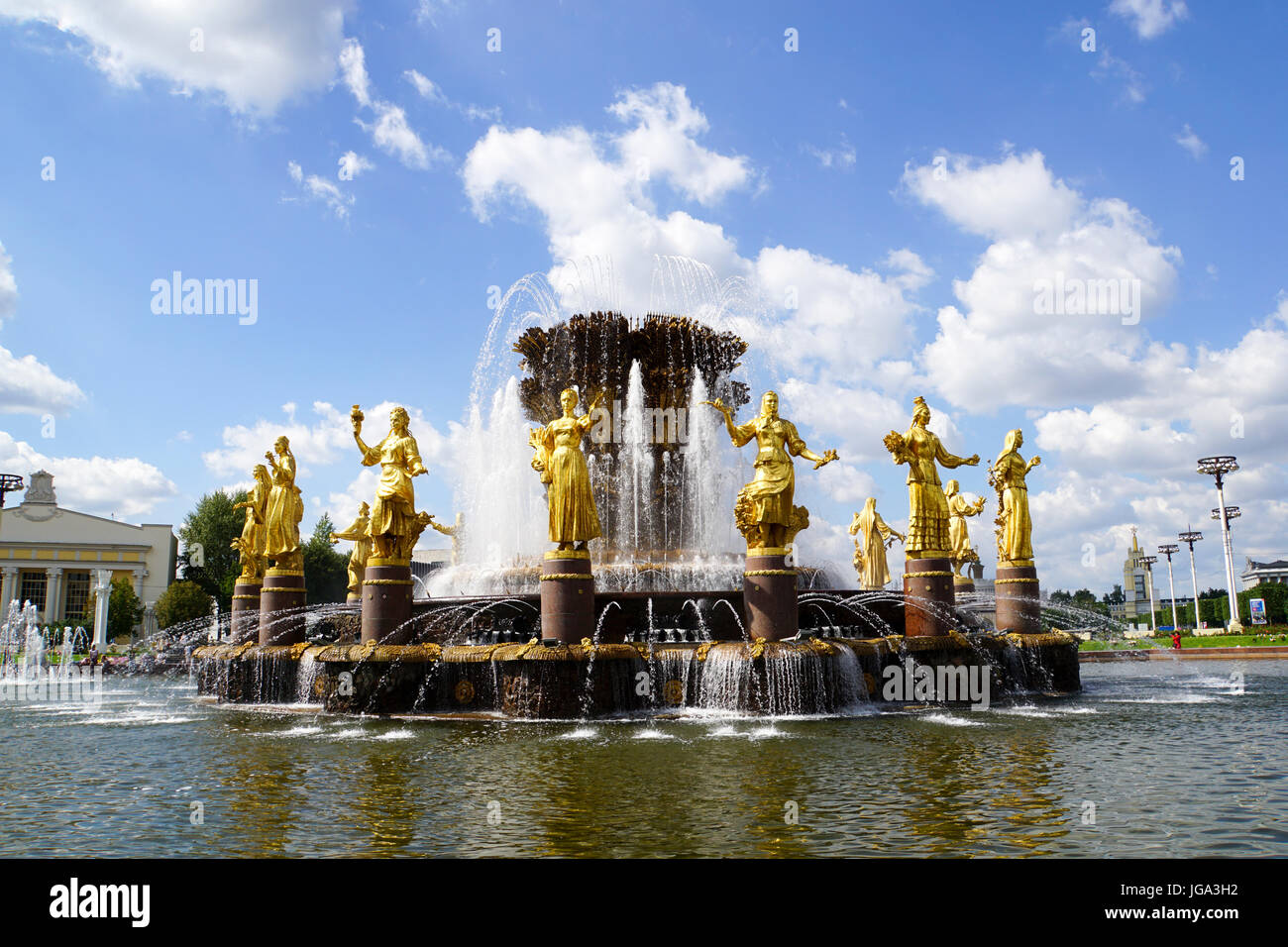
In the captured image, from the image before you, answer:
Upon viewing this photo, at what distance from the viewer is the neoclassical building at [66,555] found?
68.1 m

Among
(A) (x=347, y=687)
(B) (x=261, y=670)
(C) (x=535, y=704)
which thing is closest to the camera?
(C) (x=535, y=704)

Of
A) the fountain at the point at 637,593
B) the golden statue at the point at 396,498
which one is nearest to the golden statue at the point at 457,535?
the fountain at the point at 637,593

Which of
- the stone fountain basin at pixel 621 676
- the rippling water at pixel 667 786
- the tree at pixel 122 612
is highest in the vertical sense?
the tree at pixel 122 612

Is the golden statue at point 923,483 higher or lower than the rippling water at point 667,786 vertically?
higher

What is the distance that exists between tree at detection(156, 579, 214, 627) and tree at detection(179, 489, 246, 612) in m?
4.92

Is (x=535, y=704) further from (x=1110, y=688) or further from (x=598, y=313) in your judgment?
(x=1110, y=688)

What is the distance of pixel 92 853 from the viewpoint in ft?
21.2

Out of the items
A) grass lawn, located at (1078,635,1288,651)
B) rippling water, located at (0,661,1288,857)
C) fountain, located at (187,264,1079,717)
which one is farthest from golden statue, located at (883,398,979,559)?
grass lawn, located at (1078,635,1288,651)

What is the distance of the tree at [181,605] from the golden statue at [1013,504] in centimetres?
4775

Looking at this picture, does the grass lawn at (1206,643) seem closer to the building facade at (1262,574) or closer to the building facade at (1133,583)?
the building facade at (1133,583)

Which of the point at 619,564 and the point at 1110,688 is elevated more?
the point at 619,564

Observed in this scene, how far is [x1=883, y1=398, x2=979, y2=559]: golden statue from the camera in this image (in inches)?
675
